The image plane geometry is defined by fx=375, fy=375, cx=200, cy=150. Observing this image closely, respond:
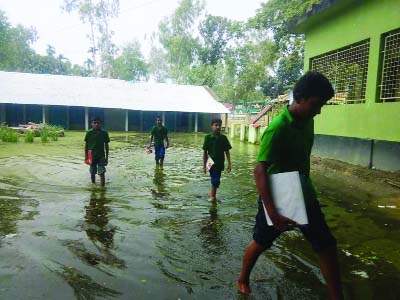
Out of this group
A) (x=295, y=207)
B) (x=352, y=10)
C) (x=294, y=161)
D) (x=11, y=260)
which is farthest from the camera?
(x=352, y=10)

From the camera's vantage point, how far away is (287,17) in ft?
54.7

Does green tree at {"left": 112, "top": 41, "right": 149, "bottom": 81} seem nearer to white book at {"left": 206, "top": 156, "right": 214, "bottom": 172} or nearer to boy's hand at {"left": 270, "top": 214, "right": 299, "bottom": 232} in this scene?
white book at {"left": 206, "top": 156, "right": 214, "bottom": 172}

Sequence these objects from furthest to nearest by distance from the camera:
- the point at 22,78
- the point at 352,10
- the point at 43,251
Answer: the point at 22,78, the point at 352,10, the point at 43,251

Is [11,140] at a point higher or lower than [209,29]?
lower

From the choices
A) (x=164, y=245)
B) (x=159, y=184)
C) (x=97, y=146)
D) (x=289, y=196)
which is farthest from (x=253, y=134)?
(x=289, y=196)

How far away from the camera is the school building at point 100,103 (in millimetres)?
30031

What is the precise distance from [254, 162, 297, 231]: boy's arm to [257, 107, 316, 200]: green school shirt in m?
0.06

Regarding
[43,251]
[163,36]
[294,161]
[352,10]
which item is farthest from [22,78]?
[294,161]

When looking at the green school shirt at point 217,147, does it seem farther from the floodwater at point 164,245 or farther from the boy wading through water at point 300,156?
the boy wading through water at point 300,156

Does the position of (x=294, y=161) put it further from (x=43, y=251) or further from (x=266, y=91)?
(x=266, y=91)

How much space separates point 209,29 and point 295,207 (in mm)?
49283

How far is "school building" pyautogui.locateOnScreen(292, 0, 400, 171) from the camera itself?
9367 mm

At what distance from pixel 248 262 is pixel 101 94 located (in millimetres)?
31592

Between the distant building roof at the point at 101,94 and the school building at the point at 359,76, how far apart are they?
20665 millimetres
